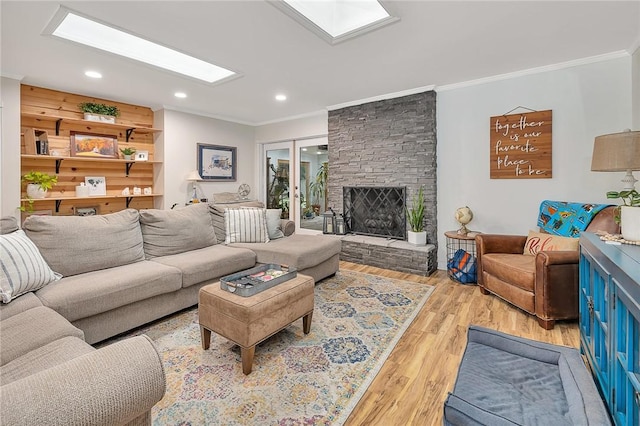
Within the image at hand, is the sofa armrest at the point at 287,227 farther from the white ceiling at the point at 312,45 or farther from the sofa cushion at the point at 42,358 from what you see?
the sofa cushion at the point at 42,358

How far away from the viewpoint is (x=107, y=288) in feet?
6.85

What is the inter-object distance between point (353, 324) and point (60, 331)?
1850mm

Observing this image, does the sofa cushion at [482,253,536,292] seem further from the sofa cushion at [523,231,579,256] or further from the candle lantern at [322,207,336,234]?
the candle lantern at [322,207,336,234]

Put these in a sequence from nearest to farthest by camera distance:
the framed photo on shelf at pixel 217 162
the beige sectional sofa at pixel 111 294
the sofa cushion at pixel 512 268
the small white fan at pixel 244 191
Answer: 1. the beige sectional sofa at pixel 111 294
2. the sofa cushion at pixel 512 268
3. the framed photo on shelf at pixel 217 162
4. the small white fan at pixel 244 191

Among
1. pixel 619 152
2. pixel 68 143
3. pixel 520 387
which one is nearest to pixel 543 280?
pixel 619 152

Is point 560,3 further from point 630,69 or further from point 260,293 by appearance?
point 260,293

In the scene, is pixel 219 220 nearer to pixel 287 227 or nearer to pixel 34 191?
pixel 287 227

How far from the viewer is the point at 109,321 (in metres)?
2.15

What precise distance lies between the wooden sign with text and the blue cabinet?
2311mm

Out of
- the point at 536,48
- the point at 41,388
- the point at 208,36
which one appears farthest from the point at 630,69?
the point at 41,388

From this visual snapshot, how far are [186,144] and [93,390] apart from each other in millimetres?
4856

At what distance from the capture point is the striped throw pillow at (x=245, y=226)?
350 centimetres

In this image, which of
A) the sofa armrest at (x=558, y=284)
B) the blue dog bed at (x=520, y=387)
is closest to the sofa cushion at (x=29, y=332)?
the blue dog bed at (x=520, y=387)

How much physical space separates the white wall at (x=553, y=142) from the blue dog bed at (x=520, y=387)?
103 inches
